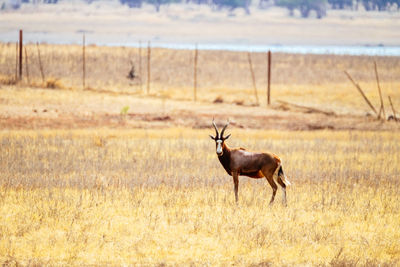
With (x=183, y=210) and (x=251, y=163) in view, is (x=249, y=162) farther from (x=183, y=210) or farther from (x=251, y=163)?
(x=183, y=210)

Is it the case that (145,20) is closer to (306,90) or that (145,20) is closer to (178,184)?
(306,90)

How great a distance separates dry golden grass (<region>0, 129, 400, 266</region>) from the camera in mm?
10086

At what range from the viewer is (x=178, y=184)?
15.2 m

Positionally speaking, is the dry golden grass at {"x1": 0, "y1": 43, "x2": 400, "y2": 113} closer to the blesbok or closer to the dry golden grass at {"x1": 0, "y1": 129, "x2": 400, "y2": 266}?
Result: the dry golden grass at {"x1": 0, "y1": 129, "x2": 400, "y2": 266}

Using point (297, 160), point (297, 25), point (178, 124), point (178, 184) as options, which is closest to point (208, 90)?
point (178, 124)

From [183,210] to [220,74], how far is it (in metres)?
56.8

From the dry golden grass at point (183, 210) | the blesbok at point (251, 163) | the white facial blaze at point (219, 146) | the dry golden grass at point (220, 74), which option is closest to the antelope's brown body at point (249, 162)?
the blesbok at point (251, 163)

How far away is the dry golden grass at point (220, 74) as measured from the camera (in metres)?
44.5

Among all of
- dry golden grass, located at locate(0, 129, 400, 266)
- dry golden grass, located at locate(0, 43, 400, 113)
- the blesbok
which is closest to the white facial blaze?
the blesbok

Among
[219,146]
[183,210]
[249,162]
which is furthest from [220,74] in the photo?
[183,210]

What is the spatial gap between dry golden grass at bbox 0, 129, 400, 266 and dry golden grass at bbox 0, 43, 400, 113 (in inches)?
808

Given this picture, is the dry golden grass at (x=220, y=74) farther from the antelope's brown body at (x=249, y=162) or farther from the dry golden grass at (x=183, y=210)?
the antelope's brown body at (x=249, y=162)

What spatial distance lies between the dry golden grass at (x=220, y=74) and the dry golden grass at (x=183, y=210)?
67.3 ft

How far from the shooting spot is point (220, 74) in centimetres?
6881
